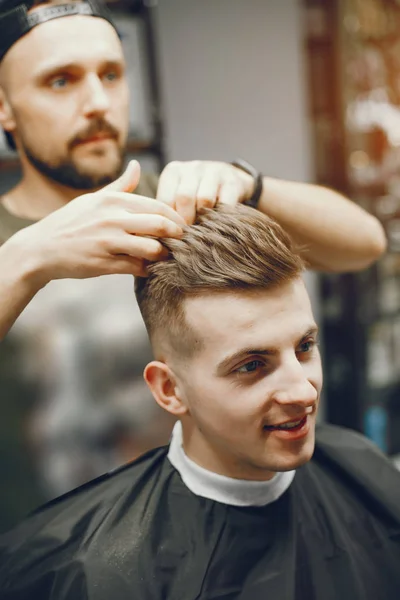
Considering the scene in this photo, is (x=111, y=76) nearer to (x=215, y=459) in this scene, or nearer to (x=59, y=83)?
(x=59, y=83)

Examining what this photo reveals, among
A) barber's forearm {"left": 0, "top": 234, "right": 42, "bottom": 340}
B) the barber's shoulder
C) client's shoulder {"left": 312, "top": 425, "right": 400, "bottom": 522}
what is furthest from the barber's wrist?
client's shoulder {"left": 312, "top": 425, "right": 400, "bottom": 522}

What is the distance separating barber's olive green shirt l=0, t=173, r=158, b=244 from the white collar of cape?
1.51 feet

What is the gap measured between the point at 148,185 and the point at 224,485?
584mm

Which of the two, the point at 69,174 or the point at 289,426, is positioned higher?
the point at 69,174

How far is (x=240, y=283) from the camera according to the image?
33.9 inches

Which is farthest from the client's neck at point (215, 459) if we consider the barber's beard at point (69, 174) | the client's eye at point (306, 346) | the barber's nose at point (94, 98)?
the barber's nose at point (94, 98)

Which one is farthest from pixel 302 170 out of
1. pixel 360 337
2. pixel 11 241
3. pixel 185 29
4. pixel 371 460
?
pixel 360 337

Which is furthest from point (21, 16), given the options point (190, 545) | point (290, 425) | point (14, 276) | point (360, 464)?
point (360, 464)

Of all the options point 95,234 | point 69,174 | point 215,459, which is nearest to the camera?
point 95,234

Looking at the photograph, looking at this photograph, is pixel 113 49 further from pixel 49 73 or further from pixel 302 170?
pixel 302 170

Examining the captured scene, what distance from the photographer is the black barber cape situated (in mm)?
945

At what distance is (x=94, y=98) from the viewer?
881 millimetres

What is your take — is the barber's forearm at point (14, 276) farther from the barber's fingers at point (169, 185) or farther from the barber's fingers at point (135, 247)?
the barber's fingers at point (169, 185)

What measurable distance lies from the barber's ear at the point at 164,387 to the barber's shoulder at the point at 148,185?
11.8 inches
